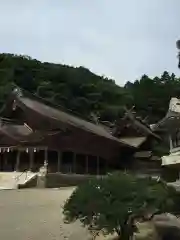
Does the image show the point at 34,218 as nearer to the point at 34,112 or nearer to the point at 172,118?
the point at 172,118

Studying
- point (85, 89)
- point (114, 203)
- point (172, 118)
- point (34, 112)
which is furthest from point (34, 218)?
point (85, 89)

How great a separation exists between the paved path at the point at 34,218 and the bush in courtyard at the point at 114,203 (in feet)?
6.09

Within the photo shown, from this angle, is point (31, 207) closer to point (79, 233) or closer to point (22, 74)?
point (79, 233)

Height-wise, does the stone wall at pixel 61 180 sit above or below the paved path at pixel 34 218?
above

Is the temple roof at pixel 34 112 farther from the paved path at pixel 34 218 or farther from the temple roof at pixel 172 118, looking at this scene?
the paved path at pixel 34 218

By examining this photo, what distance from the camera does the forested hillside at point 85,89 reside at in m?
60.5

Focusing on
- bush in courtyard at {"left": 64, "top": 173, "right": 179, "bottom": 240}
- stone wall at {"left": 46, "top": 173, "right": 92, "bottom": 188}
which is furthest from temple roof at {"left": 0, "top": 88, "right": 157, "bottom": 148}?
bush in courtyard at {"left": 64, "top": 173, "right": 179, "bottom": 240}

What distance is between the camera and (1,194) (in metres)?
23.2

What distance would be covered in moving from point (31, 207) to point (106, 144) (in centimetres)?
1926

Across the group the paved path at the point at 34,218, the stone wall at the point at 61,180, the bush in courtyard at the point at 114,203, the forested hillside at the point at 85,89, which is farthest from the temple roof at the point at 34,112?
the bush in courtyard at the point at 114,203

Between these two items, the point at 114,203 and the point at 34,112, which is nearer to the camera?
the point at 114,203

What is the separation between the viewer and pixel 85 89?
248 ft

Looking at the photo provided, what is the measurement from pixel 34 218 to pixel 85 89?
190 ft

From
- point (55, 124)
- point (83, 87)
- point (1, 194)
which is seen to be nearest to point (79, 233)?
point (1, 194)
